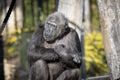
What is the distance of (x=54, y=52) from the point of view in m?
5.54

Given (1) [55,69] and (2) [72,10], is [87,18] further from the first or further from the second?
(1) [55,69]

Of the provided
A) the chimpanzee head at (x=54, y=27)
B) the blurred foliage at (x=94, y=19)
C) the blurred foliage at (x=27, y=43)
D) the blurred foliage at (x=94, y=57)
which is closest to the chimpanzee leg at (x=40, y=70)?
the chimpanzee head at (x=54, y=27)

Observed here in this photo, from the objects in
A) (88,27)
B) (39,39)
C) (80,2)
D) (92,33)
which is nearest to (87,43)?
(92,33)

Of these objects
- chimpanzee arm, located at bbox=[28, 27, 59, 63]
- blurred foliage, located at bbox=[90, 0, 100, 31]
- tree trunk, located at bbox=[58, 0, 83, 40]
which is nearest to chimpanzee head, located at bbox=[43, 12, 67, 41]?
chimpanzee arm, located at bbox=[28, 27, 59, 63]

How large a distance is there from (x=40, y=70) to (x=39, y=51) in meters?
0.24

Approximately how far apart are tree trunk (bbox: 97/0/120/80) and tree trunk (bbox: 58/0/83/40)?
36.3 inches

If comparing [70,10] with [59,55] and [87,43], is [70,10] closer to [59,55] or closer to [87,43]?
[59,55]

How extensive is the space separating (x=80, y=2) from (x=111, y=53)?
122cm

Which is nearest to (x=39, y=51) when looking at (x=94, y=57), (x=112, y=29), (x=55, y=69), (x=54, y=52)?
(x=54, y=52)

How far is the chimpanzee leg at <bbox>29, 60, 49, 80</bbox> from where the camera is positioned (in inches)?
216

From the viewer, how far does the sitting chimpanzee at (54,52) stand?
5.47 meters

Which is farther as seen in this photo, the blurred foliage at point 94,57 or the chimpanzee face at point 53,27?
the blurred foliage at point 94,57

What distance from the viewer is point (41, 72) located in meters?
5.50

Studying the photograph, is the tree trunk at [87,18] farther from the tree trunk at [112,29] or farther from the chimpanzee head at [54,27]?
the tree trunk at [112,29]
